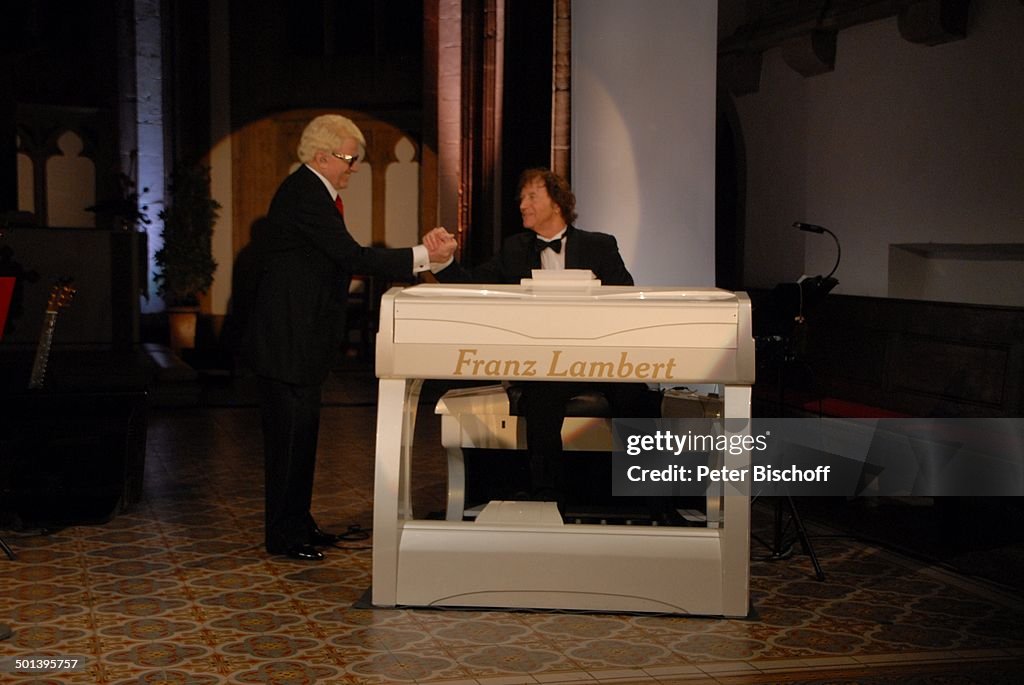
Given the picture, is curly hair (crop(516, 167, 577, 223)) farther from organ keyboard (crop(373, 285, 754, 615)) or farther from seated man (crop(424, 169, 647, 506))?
Answer: organ keyboard (crop(373, 285, 754, 615))

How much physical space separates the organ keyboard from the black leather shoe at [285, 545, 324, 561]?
26.9 inches

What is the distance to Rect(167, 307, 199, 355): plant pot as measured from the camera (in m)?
13.5

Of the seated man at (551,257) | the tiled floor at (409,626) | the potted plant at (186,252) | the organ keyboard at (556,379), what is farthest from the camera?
the potted plant at (186,252)

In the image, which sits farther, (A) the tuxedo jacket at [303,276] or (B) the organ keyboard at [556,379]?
(A) the tuxedo jacket at [303,276]

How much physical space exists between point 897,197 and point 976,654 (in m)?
4.67

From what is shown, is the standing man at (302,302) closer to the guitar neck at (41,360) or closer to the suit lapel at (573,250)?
the suit lapel at (573,250)

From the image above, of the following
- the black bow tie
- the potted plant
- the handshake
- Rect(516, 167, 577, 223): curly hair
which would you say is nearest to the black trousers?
the handshake

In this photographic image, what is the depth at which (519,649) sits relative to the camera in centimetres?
353

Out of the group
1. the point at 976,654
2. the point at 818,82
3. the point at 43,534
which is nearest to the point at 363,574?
the point at 43,534

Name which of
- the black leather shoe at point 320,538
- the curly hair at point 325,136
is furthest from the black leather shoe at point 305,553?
the curly hair at point 325,136

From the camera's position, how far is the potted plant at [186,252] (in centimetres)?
1350

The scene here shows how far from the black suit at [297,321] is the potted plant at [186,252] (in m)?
9.25

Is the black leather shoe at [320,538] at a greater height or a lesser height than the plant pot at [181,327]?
lesser

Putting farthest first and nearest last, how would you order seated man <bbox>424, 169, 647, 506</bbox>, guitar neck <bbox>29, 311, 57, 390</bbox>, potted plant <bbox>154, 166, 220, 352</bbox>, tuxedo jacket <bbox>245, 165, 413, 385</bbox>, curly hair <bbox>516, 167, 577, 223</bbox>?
1. potted plant <bbox>154, 166, 220, 352</bbox>
2. guitar neck <bbox>29, 311, 57, 390</bbox>
3. curly hair <bbox>516, 167, 577, 223</bbox>
4. seated man <bbox>424, 169, 647, 506</bbox>
5. tuxedo jacket <bbox>245, 165, 413, 385</bbox>
